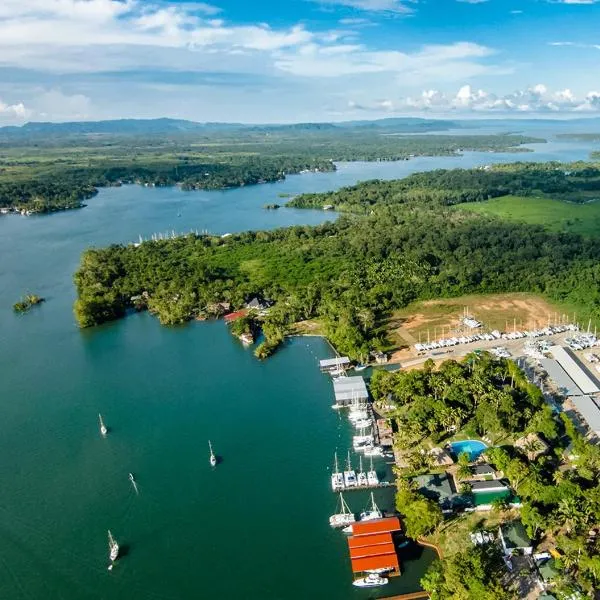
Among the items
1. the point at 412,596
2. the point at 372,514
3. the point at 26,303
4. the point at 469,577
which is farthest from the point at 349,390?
the point at 26,303

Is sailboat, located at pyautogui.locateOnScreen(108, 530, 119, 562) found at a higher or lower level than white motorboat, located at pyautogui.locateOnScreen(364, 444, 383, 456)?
lower

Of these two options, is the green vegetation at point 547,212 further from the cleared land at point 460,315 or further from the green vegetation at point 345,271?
the cleared land at point 460,315

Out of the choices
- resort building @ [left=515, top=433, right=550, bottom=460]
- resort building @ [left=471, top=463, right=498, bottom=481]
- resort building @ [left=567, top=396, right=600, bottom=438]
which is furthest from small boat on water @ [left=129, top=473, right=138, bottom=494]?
resort building @ [left=567, top=396, right=600, bottom=438]

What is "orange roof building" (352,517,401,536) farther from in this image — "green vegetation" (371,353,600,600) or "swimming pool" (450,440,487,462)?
"swimming pool" (450,440,487,462)

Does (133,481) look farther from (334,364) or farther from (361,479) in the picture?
(334,364)

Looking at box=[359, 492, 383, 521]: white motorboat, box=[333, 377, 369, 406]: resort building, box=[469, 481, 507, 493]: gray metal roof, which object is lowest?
box=[359, 492, 383, 521]: white motorboat
